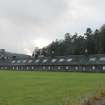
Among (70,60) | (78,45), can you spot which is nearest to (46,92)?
(70,60)

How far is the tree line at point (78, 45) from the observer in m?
136

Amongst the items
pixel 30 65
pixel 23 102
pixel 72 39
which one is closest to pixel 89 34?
pixel 72 39

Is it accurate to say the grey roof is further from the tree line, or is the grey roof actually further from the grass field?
the grass field

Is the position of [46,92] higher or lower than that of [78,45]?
lower

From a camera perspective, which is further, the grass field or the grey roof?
the grey roof

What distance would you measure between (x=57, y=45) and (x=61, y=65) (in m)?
43.4

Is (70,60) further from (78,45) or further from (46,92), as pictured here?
(46,92)

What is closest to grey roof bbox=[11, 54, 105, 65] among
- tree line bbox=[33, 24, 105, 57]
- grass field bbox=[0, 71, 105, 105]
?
tree line bbox=[33, 24, 105, 57]

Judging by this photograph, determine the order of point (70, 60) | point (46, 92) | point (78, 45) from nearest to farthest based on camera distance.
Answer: point (46, 92)
point (70, 60)
point (78, 45)

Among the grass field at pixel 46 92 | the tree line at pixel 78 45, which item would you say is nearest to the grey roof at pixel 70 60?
the tree line at pixel 78 45

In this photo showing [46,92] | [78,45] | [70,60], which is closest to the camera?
[46,92]

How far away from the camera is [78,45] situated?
145m

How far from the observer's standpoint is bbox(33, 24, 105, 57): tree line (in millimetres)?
136500

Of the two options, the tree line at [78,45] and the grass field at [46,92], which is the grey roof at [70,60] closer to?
the tree line at [78,45]
